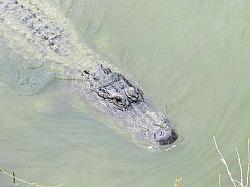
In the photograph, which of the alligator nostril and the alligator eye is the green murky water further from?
the alligator eye

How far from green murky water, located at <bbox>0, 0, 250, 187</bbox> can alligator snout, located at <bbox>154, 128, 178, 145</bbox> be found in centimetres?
12

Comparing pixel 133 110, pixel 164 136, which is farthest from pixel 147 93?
pixel 164 136

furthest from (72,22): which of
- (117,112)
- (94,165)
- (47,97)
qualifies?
(94,165)

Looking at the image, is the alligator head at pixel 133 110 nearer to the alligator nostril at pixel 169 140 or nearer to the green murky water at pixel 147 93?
the alligator nostril at pixel 169 140

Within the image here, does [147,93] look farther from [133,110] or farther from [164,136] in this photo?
[164,136]

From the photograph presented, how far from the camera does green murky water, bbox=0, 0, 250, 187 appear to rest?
5359 millimetres

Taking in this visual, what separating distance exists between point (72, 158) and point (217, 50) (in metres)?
2.23

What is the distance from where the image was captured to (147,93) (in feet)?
19.6

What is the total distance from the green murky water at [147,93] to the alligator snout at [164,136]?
0.38 ft

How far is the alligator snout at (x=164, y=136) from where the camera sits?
5320 mm

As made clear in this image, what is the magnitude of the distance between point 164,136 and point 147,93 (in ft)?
2.56

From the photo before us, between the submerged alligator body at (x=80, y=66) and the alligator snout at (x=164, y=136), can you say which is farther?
the submerged alligator body at (x=80, y=66)

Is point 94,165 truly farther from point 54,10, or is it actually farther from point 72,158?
point 54,10

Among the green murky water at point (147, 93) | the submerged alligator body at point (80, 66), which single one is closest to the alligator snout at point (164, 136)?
the submerged alligator body at point (80, 66)
